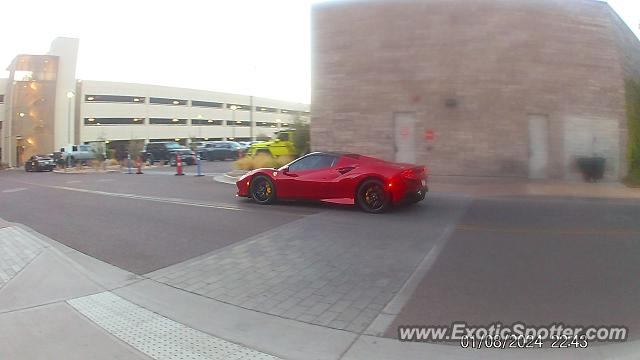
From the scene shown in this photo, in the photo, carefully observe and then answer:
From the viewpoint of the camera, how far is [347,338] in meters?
3.56

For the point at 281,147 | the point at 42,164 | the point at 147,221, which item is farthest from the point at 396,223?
the point at 42,164

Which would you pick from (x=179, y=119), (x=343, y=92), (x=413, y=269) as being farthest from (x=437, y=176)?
(x=179, y=119)

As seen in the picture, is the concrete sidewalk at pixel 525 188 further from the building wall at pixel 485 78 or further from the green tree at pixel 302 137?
the green tree at pixel 302 137

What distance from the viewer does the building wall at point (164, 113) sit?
215ft

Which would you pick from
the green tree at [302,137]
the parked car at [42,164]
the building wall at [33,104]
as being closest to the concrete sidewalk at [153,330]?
the green tree at [302,137]

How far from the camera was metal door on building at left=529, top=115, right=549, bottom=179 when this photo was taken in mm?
14539

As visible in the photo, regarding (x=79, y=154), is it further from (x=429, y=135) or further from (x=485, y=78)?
(x=485, y=78)

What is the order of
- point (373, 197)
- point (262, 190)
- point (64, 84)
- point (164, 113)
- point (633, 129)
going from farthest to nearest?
point (164, 113), point (64, 84), point (633, 129), point (262, 190), point (373, 197)

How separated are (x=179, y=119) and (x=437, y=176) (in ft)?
225

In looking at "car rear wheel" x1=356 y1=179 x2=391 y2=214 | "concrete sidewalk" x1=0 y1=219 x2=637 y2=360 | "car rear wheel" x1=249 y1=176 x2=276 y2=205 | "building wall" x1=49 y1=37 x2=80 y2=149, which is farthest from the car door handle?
"building wall" x1=49 y1=37 x2=80 y2=149

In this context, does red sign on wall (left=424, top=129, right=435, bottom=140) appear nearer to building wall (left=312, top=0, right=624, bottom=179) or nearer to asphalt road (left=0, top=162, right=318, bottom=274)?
building wall (left=312, top=0, right=624, bottom=179)

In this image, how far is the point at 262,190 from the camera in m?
10.5

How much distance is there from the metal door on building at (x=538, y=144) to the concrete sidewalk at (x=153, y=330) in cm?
1223

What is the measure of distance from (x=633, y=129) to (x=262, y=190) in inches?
463
